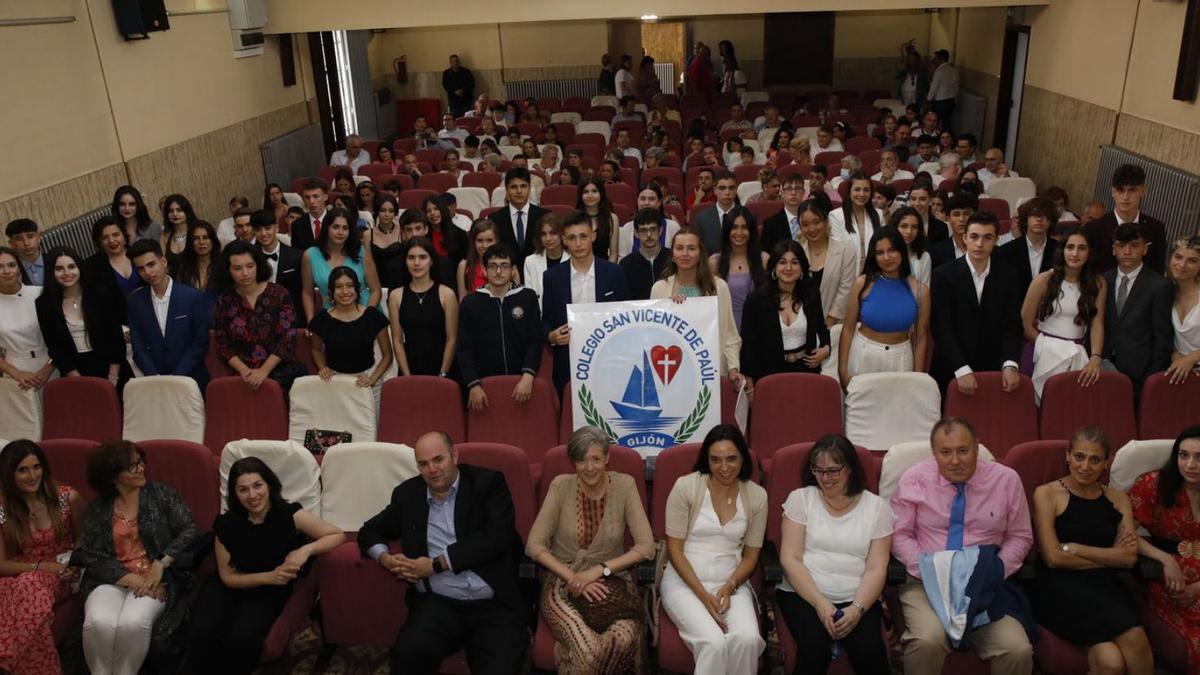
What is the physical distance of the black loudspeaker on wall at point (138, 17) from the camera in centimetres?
842

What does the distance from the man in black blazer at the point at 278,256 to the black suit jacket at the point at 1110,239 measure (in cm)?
482

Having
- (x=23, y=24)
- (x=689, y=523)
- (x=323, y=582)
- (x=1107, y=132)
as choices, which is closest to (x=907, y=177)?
(x=1107, y=132)

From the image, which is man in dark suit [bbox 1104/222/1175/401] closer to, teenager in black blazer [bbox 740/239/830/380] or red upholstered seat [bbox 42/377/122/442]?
teenager in black blazer [bbox 740/239/830/380]

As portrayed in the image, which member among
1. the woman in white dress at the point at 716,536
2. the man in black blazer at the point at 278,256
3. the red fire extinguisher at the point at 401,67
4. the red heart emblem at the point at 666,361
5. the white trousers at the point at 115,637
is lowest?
the white trousers at the point at 115,637

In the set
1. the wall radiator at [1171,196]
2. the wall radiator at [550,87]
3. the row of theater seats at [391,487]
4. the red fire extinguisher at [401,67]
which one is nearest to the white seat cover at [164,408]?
the row of theater seats at [391,487]

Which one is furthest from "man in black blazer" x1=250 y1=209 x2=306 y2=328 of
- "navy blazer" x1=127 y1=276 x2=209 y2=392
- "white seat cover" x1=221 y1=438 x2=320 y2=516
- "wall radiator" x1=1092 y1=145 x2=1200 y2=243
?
"wall radiator" x1=1092 y1=145 x2=1200 y2=243

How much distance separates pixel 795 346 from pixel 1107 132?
645cm

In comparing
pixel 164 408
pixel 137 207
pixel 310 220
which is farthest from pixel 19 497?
pixel 310 220

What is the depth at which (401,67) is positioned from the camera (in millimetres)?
17891

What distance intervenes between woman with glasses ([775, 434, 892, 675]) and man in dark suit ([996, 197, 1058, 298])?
2.47 meters

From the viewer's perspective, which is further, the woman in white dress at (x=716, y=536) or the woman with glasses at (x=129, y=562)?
the woman with glasses at (x=129, y=562)

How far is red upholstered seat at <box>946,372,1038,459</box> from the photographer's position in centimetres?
455

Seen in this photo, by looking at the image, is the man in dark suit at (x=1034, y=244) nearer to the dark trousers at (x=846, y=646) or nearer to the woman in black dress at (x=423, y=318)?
the dark trousers at (x=846, y=646)

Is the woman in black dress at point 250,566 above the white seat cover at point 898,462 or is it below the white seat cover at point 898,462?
below
